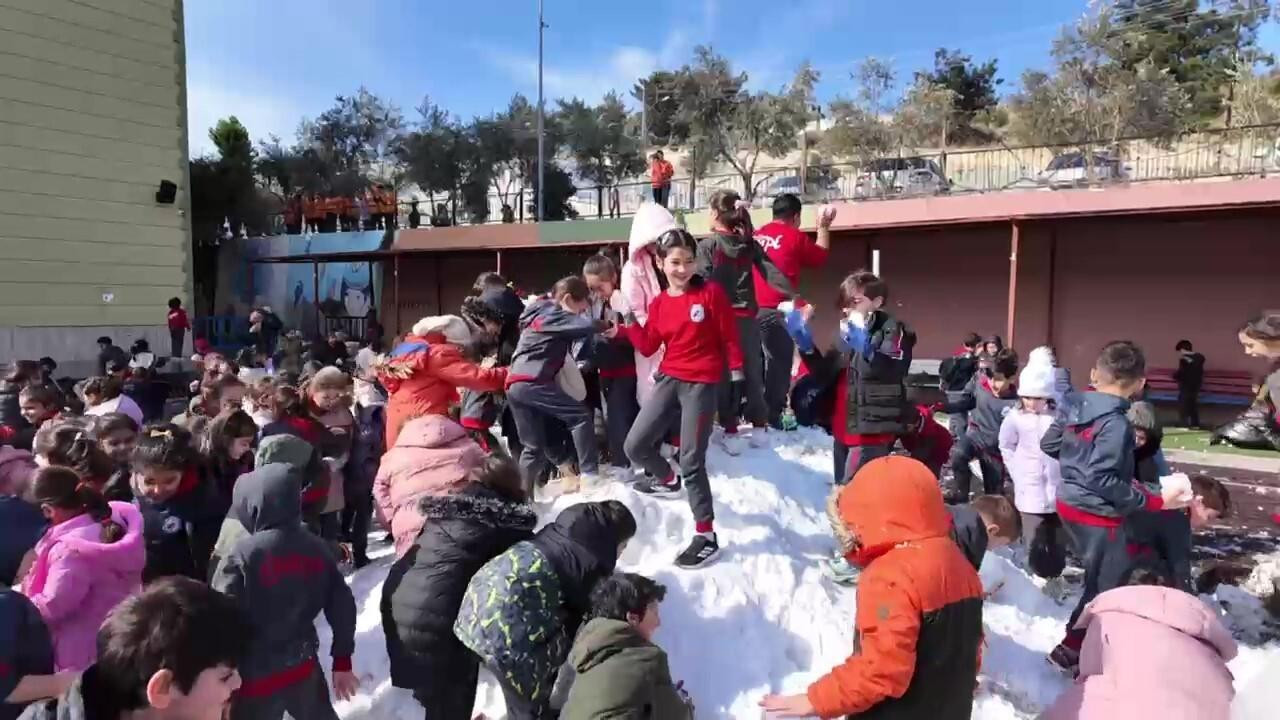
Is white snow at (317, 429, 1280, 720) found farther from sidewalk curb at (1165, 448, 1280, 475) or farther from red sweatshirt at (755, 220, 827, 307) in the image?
sidewalk curb at (1165, 448, 1280, 475)

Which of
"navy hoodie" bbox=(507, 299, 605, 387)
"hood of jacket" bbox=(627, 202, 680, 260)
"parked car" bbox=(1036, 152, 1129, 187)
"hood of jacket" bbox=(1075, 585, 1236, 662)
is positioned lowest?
"hood of jacket" bbox=(1075, 585, 1236, 662)

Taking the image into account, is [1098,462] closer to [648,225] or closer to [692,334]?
[692,334]

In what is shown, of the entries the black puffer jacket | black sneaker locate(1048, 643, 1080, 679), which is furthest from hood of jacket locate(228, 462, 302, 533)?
black sneaker locate(1048, 643, 1080, 679)

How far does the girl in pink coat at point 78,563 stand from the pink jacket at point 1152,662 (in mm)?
3507

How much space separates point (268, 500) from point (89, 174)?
15592mm

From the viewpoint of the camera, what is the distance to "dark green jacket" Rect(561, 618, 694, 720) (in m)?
2.42

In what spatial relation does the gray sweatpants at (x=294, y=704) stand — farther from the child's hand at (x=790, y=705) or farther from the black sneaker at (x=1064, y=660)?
the black sneaker at (x=1064, y=660)

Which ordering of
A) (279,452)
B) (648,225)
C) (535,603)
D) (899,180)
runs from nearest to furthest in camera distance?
(535,603), (279,452), (648,225), (899,180)

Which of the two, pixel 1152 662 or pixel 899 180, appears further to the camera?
pixel 899 180

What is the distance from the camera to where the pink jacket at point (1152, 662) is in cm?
245

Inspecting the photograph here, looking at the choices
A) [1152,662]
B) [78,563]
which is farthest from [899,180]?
[78,563]

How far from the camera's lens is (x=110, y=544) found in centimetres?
320

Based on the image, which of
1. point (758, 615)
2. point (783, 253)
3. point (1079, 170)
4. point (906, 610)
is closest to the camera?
point (906, 610)

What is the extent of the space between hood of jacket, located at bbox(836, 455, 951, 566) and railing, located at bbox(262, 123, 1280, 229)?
15.8 metres
